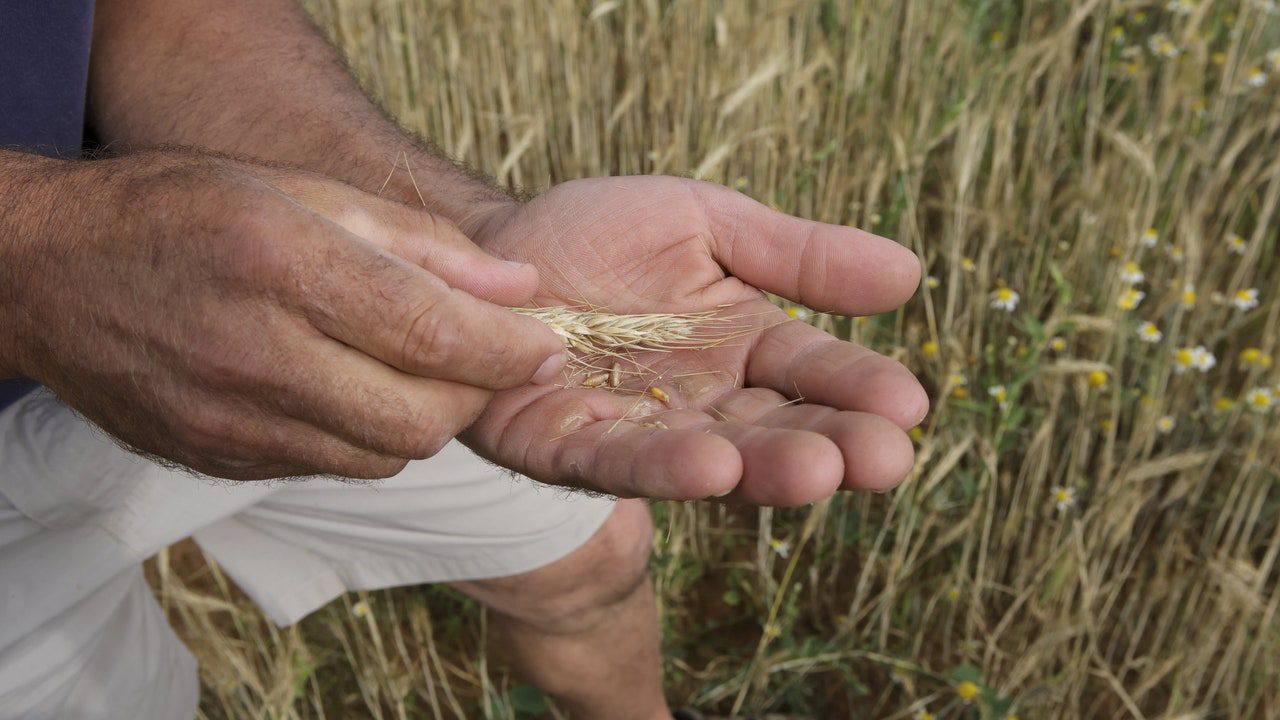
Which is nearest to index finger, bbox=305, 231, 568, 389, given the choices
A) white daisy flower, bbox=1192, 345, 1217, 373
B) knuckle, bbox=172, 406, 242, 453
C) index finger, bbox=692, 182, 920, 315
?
knuckle, bbox=172, 406, 242, 453

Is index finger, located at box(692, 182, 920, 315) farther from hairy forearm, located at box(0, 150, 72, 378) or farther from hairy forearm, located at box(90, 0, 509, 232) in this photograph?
hairy forearm, located at box(0, 150, 72, 378)

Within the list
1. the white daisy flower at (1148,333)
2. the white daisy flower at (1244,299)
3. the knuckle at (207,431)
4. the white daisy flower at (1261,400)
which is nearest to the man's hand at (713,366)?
the knuckle at (207,431)

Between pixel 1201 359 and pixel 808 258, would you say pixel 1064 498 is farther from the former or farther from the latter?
pixel 808 258

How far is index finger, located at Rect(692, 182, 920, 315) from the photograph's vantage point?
125cm

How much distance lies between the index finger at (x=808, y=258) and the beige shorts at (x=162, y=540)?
0.51 metres

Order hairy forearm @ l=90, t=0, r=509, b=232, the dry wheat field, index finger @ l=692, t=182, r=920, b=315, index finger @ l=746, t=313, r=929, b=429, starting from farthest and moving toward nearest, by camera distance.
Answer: the dry wheat field
hairy forearm @ l=90, t=0, r=509, b=232
index finger @ l=692, t=182, r=920, b=315
index finger @ l=746, t=313, r=929, b=429

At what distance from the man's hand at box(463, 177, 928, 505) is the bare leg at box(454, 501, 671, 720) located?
53 cm

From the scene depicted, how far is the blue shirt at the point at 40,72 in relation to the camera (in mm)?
1297

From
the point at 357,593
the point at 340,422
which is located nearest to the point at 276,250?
the point at 340,422

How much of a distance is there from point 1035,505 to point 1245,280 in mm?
822

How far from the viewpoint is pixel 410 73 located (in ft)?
9.59

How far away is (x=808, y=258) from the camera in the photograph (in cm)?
127

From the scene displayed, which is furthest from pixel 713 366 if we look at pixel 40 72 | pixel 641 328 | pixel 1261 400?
pixel 1261 400

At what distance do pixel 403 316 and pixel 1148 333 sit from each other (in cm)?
169
